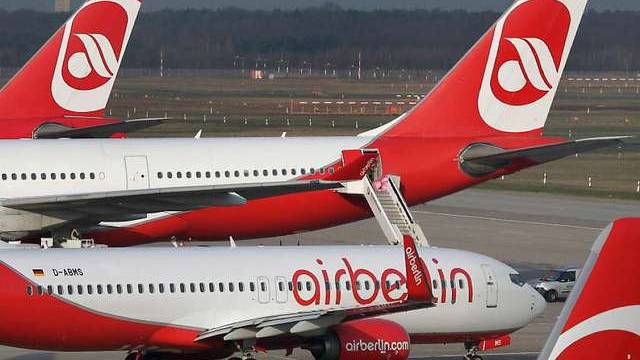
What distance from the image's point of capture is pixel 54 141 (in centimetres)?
4666

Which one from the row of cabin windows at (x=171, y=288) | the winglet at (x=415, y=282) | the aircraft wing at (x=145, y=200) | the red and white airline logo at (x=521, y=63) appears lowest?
the row of cabin windows at (x=171, y=288)

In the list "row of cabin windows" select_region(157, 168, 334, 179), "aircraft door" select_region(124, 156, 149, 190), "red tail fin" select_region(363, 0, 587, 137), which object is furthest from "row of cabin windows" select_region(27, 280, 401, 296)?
"red tail fin" select_region(363, 0, 587, 137)

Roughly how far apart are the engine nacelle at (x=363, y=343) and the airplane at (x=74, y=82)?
25041 millimetres

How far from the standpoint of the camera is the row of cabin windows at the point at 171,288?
30.0 meters

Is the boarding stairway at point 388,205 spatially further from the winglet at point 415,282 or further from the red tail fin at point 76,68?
the red tail fin at point 76,68

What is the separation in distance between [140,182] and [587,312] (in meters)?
30.6

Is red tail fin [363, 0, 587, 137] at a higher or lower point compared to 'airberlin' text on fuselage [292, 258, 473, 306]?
higher

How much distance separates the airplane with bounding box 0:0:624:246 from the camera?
43.6 m

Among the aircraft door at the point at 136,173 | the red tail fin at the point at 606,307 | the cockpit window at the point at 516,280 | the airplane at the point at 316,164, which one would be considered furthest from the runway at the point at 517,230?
the red tail fin at the point at 606,307

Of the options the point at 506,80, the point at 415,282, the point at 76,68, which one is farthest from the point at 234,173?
the point at 415,282

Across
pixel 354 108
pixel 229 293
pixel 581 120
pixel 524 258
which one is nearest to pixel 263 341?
pixel 229 293

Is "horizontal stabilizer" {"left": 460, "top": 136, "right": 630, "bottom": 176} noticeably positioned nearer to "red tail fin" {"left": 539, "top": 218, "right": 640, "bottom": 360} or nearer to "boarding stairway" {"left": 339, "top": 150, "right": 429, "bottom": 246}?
"boarding stairway" {"left": 339, "top": 150, "right": 429, "bottom": 246}

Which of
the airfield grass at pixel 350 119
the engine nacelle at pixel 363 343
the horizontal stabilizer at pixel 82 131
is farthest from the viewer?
the airfield grass at pixel 350 119

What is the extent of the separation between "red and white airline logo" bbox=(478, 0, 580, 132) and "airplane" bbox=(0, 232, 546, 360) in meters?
16.3
